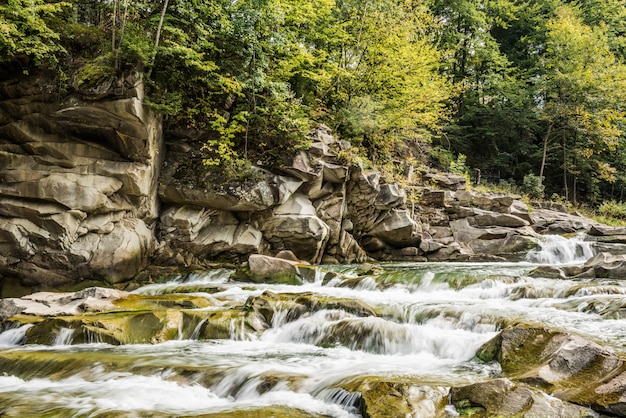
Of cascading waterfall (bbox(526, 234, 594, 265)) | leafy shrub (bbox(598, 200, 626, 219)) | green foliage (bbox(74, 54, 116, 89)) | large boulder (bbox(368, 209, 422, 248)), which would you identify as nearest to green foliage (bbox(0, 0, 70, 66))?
green foliage (bbox(74, 54, 116, 89))

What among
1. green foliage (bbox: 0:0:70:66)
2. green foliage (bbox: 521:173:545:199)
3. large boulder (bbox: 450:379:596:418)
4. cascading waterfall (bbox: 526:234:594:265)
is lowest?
cascading waterfall (bbox: 526:234:594:265)

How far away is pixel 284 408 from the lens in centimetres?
469

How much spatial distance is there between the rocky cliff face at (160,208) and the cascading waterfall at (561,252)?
0.56 m

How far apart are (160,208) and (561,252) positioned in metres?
15.9

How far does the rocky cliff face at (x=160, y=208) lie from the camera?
41.1ft

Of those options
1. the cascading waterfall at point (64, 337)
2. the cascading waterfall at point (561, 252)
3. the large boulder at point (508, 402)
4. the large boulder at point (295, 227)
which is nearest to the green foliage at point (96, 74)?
the large boulder at point (295, 227)

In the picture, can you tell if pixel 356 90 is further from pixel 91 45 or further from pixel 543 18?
pixel 543 18

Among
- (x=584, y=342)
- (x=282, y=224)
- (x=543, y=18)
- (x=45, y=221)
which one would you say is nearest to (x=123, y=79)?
(x=45, y=221)

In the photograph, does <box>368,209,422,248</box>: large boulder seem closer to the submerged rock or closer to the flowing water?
the flowing water

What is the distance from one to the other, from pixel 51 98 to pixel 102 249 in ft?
15.7

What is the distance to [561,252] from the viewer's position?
17.6m

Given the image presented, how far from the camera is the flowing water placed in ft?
16.4

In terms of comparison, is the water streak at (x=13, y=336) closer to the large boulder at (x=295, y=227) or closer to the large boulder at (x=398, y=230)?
the large boulder at (x=295, y=227)

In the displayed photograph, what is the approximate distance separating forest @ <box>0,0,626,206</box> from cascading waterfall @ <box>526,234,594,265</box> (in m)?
7.68
